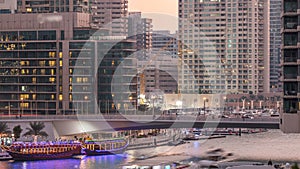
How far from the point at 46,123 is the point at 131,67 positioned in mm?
19966

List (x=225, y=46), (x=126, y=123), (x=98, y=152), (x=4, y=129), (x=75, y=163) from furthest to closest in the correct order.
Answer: (x=225, y=46) → (x=4, y=129) → (x=98, y=152) → (x=126, y=123) → (x=75, y=163)

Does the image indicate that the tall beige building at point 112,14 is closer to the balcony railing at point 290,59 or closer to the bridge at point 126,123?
the bridge at point 126,123

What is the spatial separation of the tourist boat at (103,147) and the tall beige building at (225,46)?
5463 cm

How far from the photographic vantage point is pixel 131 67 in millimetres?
66812

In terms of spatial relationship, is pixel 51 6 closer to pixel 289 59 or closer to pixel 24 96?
pixel 24 96

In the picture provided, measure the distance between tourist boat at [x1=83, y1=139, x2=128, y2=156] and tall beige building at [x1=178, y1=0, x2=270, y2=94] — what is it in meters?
54.6

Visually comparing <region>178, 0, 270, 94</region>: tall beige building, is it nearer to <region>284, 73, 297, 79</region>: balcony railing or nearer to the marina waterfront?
the marina waterfront

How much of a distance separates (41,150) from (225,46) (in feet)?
209

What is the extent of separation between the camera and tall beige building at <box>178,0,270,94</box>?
339ft

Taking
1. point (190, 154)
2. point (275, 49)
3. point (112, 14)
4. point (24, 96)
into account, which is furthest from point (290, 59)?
point (275, 49)

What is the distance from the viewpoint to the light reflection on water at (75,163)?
39278 mm

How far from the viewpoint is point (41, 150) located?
145 ft

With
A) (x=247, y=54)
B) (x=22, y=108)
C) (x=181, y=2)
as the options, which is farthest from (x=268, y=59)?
(x=22, y=108)

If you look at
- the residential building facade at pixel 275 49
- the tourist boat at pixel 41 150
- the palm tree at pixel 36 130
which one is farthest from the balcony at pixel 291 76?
the residential building facade at pixel 275 49
